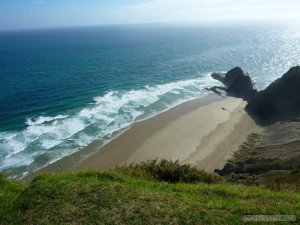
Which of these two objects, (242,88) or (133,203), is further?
(242,88)

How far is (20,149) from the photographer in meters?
39.7

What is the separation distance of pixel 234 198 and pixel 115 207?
16.9ft

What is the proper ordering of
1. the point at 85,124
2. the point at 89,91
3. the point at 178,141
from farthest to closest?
the point at 89,91 < the point at 85,124 < the point at 178,141

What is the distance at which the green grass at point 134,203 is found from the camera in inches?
487

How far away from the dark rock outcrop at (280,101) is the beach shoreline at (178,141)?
276cm

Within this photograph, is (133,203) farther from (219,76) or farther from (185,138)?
(219,76)

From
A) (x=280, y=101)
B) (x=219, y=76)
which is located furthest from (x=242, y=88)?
(x=280, y=101)

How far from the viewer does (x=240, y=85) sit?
71000 millimetres

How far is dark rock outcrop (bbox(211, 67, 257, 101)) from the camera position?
66.9 m

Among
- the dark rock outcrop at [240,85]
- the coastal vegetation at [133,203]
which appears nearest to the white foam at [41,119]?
the coastal vegetation at [133,203]

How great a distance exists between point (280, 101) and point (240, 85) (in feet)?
61.4

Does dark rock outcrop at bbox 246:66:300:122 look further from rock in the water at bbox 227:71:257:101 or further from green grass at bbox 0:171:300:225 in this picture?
green grass at bbox 0:171:300:225

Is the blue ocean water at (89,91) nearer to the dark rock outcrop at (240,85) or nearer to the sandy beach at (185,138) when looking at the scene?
the sandy beach at (185,138)

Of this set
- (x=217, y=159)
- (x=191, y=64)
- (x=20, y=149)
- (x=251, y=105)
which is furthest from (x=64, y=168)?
(x=191, y=64)
